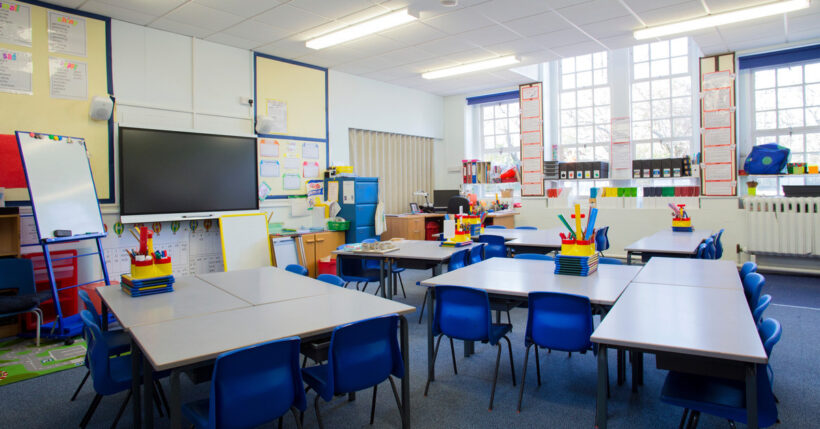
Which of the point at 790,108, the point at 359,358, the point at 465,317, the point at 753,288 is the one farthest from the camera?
the point at 790,108

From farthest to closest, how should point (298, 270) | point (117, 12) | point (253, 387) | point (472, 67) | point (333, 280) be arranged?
point (472, 67) < point (117, 12) < point (298, 270) < point (333, 280) < point (253, 387)

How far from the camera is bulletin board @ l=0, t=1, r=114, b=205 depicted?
4516 mm

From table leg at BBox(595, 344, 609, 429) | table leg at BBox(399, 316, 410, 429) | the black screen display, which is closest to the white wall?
the black screen display

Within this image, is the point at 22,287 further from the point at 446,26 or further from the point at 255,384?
the point at 446,26

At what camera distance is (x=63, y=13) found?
4.81 meters

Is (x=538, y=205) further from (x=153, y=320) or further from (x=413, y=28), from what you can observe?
(x=153, y=320)

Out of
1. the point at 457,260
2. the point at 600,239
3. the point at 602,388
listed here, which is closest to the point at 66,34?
the point at 457,260

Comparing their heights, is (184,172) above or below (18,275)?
above

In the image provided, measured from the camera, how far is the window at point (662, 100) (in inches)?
307

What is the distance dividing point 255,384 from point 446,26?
16.0ft

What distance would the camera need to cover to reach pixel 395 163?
28.8 ft

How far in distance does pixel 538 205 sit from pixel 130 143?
6.70 metres

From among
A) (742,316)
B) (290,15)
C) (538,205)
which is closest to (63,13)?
(290,15)

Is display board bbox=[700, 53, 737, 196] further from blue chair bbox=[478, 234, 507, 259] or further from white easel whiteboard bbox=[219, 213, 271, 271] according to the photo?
white easel whiteboard bbox=[219, 213, 271, 271]
